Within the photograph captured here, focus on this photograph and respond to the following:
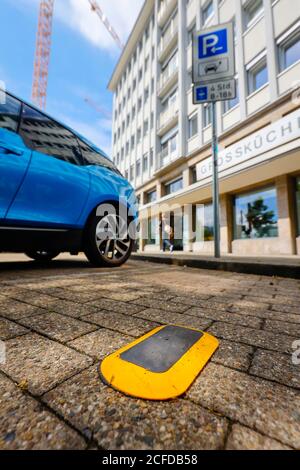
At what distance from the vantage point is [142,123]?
2256 cm

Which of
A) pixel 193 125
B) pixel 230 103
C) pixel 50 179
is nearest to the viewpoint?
pixel 50 179

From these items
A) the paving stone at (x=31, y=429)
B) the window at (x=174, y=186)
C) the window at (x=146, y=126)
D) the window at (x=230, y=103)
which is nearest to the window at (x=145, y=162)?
the window at (x=146, y=126)

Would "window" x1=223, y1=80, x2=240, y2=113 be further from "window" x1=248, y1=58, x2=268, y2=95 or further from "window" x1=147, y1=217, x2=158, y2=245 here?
"window" x1=147, y1=217, x2=158, y2=245

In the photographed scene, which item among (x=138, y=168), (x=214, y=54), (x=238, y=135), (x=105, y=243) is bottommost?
(x=105, y=243)

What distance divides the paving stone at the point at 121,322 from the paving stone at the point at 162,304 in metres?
0.26

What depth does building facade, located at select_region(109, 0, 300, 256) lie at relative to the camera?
909cm

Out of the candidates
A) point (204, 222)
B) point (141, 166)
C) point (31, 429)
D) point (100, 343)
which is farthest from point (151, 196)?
point (31, 429)

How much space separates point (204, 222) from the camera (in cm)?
1379

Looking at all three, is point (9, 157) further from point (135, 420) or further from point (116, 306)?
point (135, 420)

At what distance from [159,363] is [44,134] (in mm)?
2735

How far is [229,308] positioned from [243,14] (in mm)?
15846
